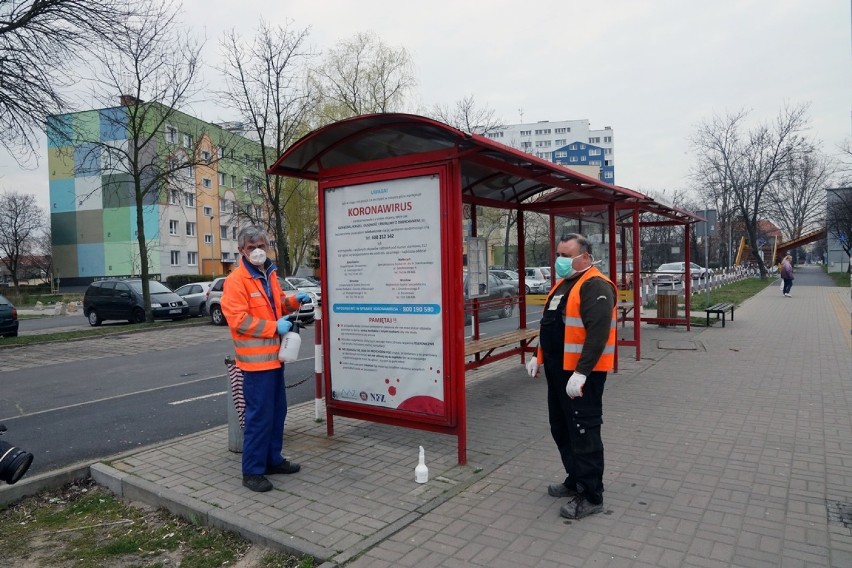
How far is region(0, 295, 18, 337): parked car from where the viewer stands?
16656 millimetres

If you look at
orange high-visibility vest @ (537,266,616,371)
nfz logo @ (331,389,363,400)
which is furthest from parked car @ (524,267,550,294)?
orange high-visibility vest @ (537,266,616,371)

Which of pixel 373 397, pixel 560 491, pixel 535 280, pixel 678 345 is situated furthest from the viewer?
pixel 535 280

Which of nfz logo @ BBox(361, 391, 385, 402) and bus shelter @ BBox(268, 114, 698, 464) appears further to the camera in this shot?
nfz logo @ BBox(361, 391, 385, 402)

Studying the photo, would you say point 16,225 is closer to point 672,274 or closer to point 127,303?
point 127,303

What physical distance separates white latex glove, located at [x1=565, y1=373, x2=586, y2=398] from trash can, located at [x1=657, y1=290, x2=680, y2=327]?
38.5ft

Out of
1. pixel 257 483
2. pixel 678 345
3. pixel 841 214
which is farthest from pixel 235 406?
pixel 841 214

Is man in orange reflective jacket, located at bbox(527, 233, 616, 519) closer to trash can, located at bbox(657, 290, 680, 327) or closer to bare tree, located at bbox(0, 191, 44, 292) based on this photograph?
trash can, located at bbox(657, 290, 680, 327)

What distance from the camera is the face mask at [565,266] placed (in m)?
4.06

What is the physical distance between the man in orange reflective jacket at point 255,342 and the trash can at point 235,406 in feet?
2.21

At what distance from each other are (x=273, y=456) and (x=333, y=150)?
9.21 feet

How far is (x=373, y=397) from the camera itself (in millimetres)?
5523

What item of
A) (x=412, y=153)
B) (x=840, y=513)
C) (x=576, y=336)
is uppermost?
(x=412, y=153)

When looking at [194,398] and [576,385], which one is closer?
[576,385]

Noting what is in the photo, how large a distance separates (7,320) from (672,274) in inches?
843
